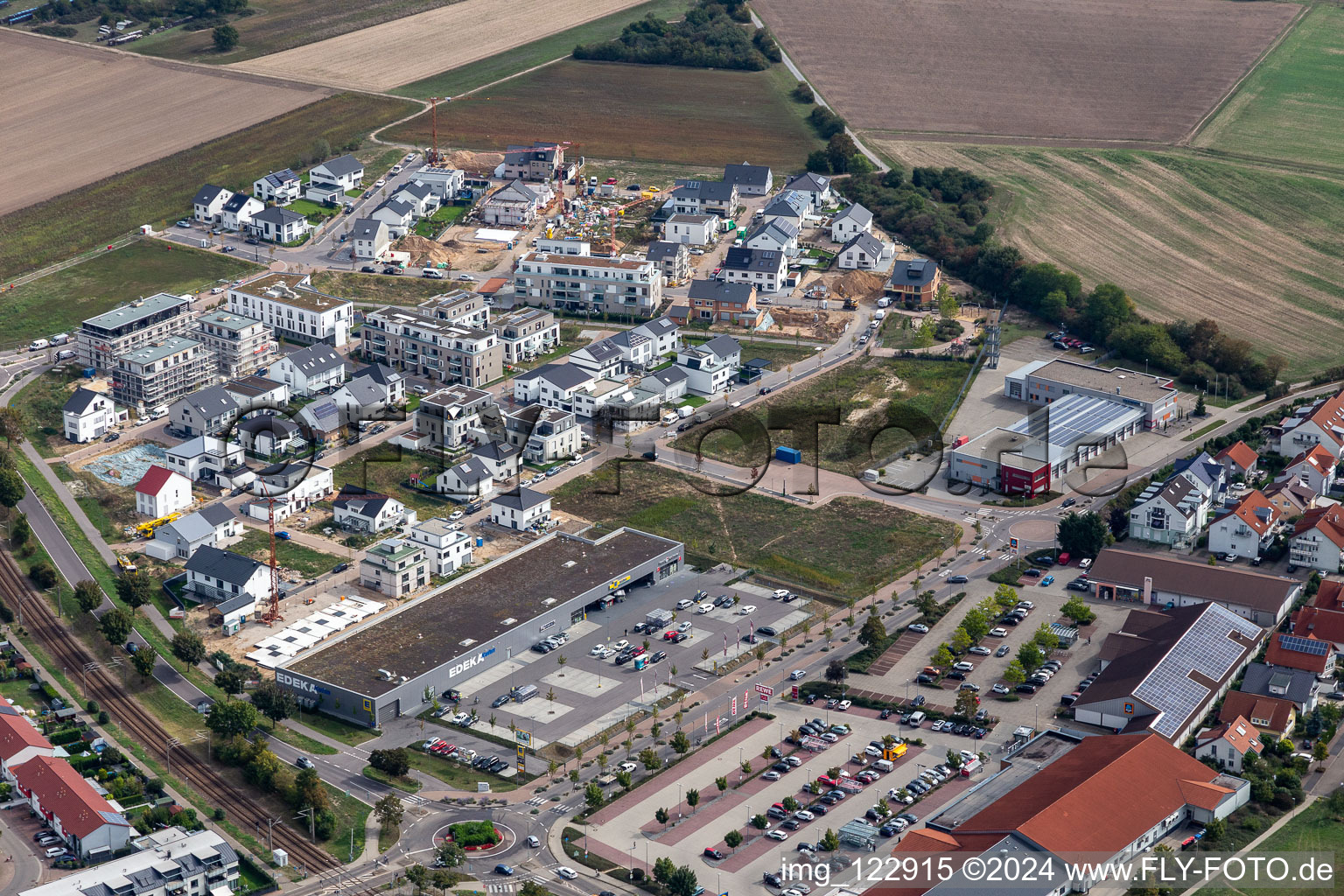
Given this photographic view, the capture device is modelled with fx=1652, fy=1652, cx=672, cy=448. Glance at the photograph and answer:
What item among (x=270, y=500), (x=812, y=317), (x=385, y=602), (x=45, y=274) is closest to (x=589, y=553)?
(x=385, y=602)

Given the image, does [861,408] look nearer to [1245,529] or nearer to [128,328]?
[1245,529]

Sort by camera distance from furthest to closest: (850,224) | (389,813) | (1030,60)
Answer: (1030,60), (850,224), (389,813)

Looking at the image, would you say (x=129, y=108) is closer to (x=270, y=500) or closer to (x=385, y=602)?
(x=270, y=500)

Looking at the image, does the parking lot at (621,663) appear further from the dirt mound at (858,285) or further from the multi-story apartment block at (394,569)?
the dirt mound at (858,285)

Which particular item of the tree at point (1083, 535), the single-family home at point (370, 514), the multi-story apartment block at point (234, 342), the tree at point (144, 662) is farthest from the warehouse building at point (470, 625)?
the multi-story apartment block at point (234, 342)

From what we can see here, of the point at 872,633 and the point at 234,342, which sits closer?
the point at 872,633

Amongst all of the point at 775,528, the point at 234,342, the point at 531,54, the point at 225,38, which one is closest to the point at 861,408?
the point at 775,528
